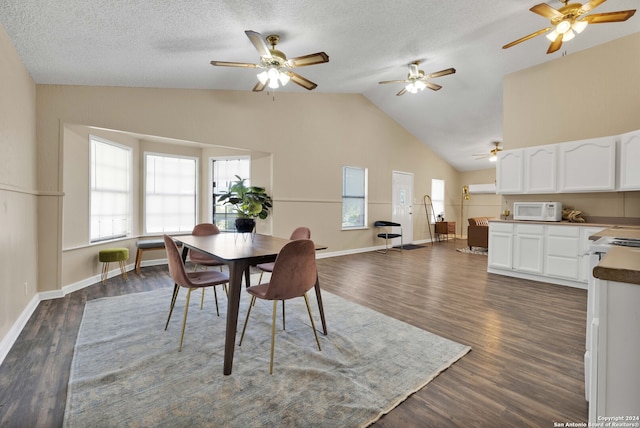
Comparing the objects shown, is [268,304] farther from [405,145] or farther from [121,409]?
[405,145]

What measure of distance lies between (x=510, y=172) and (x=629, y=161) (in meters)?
1.35

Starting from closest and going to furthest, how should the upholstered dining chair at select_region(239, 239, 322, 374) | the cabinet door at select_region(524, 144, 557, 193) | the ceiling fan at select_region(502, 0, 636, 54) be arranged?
the upholstered dining chair at select_region(239, 239, 322, 374)
the ceiling fan at select_region(502, 0, 636, 54)
the cabinet door at select_region(524, 144, 557, 193)

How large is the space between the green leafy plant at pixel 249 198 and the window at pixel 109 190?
1504 millimetres

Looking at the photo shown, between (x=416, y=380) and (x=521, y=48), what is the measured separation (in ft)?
16.3

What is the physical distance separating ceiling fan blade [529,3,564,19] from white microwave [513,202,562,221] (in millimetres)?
2520

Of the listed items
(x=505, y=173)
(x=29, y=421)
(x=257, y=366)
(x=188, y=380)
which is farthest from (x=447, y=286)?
(x=29, y=421)

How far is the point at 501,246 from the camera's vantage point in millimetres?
4723

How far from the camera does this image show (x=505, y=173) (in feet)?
15.8

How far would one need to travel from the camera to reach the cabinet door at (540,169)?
4355 millimetres

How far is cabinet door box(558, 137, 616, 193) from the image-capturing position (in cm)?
387

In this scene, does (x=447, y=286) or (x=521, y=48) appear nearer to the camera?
(x=447, y=286)

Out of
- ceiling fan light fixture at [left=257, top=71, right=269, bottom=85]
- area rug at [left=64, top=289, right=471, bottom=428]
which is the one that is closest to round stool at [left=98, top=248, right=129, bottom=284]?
area rug at [left=64, top=289, right=471, bottom=428]

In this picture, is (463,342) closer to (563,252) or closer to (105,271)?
(563,252)

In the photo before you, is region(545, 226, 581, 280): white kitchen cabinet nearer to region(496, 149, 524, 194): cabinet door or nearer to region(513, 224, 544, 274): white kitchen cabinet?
region(513, 224, 544, 274): white kitchen cabinet
